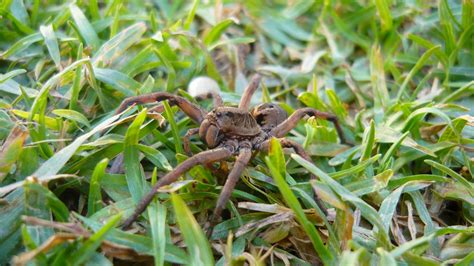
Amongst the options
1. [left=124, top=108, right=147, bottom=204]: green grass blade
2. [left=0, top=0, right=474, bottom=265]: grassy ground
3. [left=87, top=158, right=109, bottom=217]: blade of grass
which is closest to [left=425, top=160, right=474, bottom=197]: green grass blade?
[left=0, top=0, right=474, bottom=265]: grassy ground

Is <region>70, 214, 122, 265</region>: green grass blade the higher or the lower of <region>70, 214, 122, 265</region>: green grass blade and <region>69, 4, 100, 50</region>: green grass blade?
the lower

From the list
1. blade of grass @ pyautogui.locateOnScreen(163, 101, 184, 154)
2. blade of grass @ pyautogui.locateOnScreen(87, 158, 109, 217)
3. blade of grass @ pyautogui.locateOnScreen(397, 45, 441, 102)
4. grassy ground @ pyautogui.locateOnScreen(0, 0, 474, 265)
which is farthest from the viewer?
blade of grass @ pyautogui.locateOnScreen(397, 45, 441, 102)

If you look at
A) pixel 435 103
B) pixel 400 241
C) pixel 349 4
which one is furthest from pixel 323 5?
pixel 400 241

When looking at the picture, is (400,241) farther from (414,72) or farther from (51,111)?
(51,111)

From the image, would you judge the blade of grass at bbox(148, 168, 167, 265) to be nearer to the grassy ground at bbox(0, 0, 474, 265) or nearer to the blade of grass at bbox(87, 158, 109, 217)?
the grassy ground at bbox(0, 0, 474, 265)

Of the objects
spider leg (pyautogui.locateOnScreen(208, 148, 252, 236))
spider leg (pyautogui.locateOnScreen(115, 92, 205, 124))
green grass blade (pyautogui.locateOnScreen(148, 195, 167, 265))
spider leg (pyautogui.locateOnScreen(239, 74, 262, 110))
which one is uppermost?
spider leg (pyautogui.locateOnScreen(115, 92, 205, 124))

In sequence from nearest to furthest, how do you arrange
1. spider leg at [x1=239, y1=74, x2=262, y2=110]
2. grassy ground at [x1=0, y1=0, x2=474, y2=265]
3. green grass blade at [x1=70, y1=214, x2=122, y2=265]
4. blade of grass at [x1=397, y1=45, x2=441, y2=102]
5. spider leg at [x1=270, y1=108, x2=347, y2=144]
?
green grass blade at [x1=70, y1=214, x2=122, y2=265]
grassy ground at [x1=0, y1=0, x2=474, y2=265]
spider leg at [x1=270, y1=108, x2=347, y2=144]
spider leg at [x1=239, y1=74, x2=262, y2=110]
blade of grass at [x1=397, y1=45, x2=441, y2=102]

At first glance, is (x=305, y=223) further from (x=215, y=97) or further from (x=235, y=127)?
(x=215, y=97)
